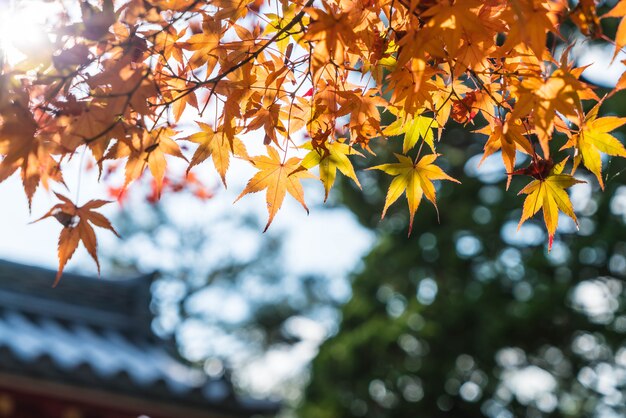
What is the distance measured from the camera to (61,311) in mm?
3908

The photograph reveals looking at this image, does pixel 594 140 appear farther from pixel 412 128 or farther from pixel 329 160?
pixel 329 160

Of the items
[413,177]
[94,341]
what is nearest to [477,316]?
[94,341]

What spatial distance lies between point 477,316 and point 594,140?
4.99m

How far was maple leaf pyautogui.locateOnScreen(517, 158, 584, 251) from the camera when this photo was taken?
0.95 m

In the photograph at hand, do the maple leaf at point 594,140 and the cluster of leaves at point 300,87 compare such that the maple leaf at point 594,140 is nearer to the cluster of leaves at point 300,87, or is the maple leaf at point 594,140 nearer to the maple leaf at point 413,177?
the cluster of leaves at point 300,87

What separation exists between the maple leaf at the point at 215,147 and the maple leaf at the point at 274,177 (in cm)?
3

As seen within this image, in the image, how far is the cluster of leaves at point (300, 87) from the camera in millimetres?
802

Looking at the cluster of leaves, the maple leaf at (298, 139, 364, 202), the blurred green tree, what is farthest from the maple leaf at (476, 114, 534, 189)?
the blurred green tree

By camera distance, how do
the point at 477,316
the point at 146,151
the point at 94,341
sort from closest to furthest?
the point at 146,151 < the point at 94,341 < the point at 477,316

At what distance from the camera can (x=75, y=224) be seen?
949mm

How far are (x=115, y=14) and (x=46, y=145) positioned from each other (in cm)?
19

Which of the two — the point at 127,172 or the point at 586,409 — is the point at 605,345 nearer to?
the point at 586,409

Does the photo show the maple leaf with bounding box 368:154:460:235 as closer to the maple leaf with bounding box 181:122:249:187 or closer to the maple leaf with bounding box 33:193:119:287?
the maple leaf with bounding box 181:122:249:187

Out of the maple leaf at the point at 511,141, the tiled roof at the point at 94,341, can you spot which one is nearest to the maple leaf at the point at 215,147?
the maple leaf at the point at 511,141
